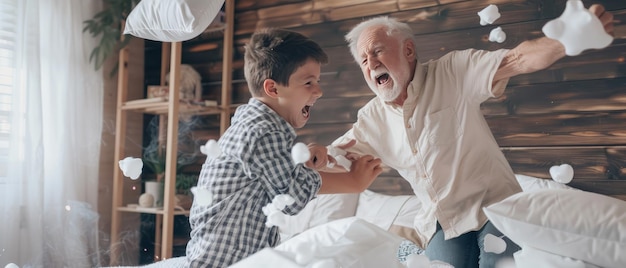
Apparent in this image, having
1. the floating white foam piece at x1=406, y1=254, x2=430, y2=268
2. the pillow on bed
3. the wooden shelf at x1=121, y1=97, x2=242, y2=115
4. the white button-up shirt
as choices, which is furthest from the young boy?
the wooden shelf at x1=121, y1=97, x2=242, y2=115

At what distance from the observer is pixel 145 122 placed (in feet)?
9.39

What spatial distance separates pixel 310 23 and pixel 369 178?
1.43m

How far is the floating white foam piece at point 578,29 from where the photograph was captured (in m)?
0.77

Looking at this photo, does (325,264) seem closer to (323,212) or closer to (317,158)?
(317,158)

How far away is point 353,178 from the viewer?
1.17 meters

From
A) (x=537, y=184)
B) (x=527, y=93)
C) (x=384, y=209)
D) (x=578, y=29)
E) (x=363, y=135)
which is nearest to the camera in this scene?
(x=578, y=29)

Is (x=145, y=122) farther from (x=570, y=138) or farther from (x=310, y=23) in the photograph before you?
→ (x=570, y=138)

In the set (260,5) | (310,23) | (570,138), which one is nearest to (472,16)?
(570,138)

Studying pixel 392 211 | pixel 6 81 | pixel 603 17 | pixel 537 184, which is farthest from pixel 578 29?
pixel 6 81

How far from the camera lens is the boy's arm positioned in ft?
3.77

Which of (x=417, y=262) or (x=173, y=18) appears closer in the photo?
(x=417, y=262)

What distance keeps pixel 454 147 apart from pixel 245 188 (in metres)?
0.53

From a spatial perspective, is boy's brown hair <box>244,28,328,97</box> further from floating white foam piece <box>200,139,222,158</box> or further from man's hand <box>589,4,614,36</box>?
man's hand <box>589,4,614,36</box>

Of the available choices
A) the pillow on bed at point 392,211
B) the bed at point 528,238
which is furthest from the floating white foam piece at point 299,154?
the pillow on bed at point 392,211
